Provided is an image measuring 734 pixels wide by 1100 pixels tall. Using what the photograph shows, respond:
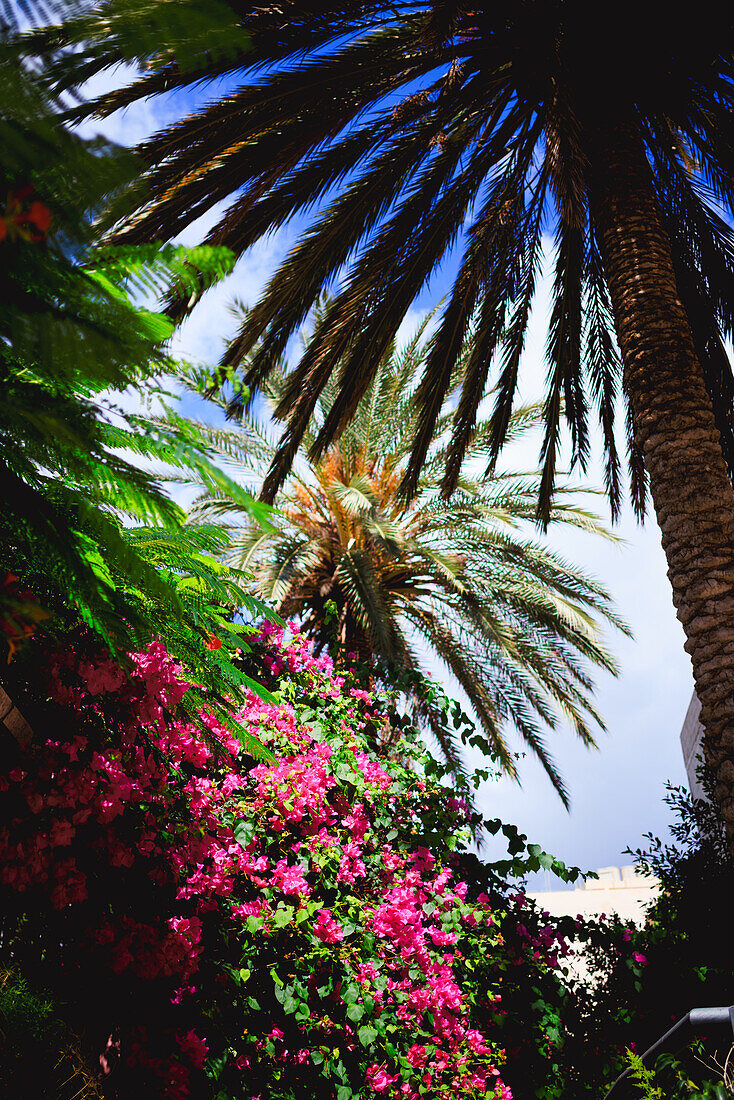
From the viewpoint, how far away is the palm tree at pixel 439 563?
857 cm

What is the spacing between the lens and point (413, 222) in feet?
17.8

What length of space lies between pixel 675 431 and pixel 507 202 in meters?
2.39

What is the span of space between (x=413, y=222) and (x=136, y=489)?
5.10 metres

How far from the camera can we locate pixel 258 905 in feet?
9.86

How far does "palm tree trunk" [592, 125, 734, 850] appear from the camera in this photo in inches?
150

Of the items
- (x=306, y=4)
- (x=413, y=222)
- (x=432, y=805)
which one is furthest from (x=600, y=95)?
(x=432, y=805)

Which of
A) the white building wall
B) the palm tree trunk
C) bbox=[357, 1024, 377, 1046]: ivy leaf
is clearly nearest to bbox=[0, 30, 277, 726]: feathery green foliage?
bbox=[357, 1024, 377, 1046]: ivy leaf

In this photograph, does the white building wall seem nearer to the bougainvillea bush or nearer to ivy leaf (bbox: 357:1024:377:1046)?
the bougainvillea bush

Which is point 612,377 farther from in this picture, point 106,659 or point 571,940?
point 106,659

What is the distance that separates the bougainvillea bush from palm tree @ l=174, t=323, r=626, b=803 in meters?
4.41

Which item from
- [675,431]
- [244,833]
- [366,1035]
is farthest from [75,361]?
[675,431]

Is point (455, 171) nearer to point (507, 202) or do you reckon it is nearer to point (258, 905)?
point (507, 202)

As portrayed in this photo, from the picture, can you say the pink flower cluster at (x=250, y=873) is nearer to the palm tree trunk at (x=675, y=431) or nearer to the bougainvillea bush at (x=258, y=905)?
the bougainvillea bush at (x=258, y=905)

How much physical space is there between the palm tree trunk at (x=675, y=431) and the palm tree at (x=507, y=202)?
1 cm
